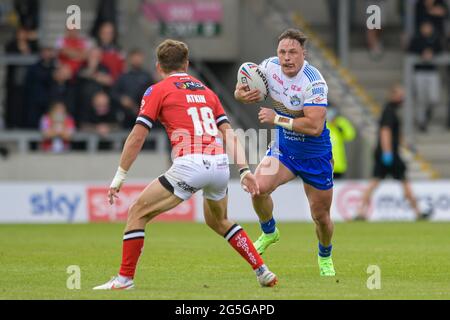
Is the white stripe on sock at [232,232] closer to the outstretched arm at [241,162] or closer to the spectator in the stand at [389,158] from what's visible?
the outstretched arm at [241,162]

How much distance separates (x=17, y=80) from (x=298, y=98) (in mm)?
14164

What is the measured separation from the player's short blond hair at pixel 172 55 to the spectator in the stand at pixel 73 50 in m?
14.2

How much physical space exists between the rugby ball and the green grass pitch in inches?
76.8

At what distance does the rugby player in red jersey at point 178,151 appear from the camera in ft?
35.1

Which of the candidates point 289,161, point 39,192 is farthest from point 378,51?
point 289,161

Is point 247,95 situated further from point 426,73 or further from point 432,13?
point 432,13

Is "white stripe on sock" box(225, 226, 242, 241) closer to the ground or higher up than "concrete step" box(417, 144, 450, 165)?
higher up

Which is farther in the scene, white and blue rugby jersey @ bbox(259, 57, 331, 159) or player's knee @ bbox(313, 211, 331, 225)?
player's knee @ bbox(313, 211, 331, 225)

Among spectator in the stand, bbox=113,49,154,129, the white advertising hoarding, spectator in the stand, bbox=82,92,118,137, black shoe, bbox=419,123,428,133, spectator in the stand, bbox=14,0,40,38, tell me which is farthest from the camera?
black shoe, bbox=419,123,428,133

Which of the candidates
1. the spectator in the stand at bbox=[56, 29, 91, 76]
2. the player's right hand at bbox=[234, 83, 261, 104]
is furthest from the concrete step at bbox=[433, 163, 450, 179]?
the player's right hand at bbox=[234, 83, 261, 104]

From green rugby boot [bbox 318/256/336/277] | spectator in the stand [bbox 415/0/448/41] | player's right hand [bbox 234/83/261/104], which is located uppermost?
spectator in the stand [bbox 415/0/448/41]

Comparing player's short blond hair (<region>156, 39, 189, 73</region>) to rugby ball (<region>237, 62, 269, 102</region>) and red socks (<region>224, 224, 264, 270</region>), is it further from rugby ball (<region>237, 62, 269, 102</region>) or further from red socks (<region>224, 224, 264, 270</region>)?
rugby ball (<region>237, 62, 269, 102</region>)

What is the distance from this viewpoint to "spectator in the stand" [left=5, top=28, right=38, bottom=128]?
25.0 meters

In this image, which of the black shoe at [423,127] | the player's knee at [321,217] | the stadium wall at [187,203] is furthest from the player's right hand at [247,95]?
the black shoe at [423,127]
